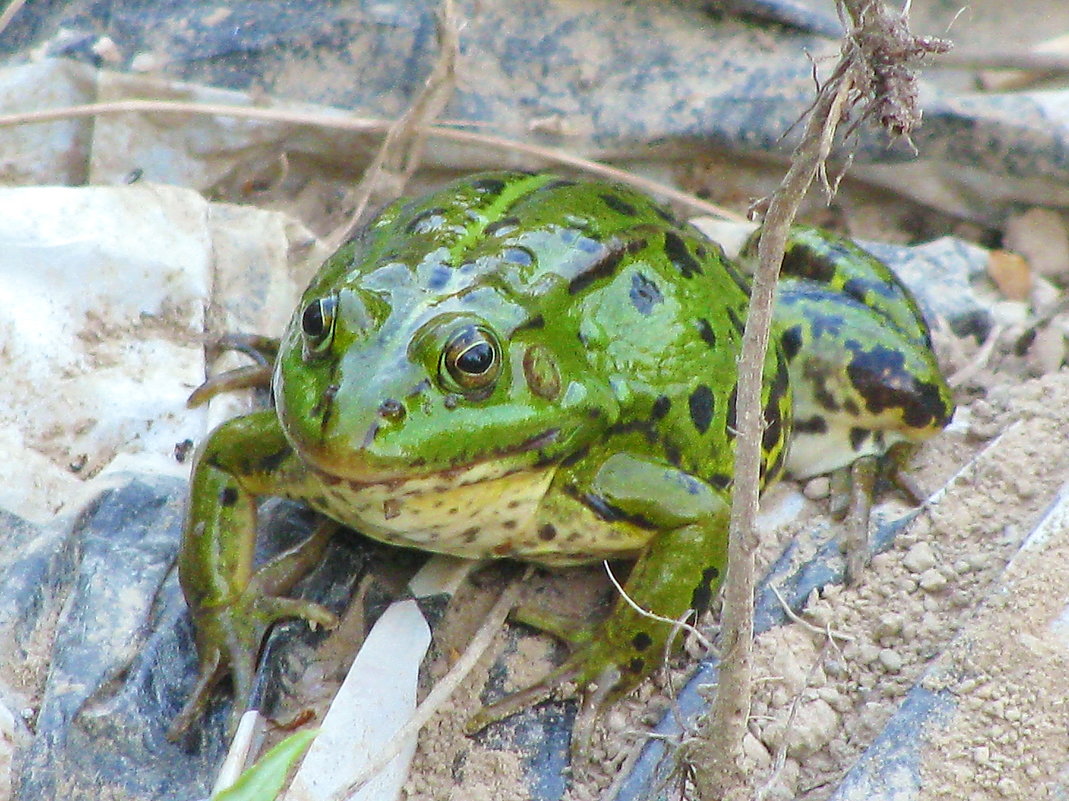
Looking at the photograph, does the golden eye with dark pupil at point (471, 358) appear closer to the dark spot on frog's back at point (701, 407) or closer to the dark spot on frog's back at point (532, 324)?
→ the dark spot on frog's back at point (532, 324)

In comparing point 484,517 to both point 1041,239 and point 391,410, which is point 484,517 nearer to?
point 391,410

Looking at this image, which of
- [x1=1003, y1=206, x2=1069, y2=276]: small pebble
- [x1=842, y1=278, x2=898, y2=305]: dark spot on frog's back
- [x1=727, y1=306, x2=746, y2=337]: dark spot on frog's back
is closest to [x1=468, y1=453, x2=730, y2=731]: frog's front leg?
[x1=727, y1=306, x2=746, y2=337]: dark spot on frog's back

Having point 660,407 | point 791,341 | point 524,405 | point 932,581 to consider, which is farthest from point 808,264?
point 524,405

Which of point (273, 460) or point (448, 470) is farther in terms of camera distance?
point (273, 460)

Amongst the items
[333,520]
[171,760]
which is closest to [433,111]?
[333,520]

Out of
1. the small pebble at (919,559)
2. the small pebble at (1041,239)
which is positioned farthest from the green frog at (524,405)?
the small pebble at (1041,239)

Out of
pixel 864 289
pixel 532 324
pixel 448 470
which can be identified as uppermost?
pixel 532 324

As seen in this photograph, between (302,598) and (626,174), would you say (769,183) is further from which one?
(302,598)
